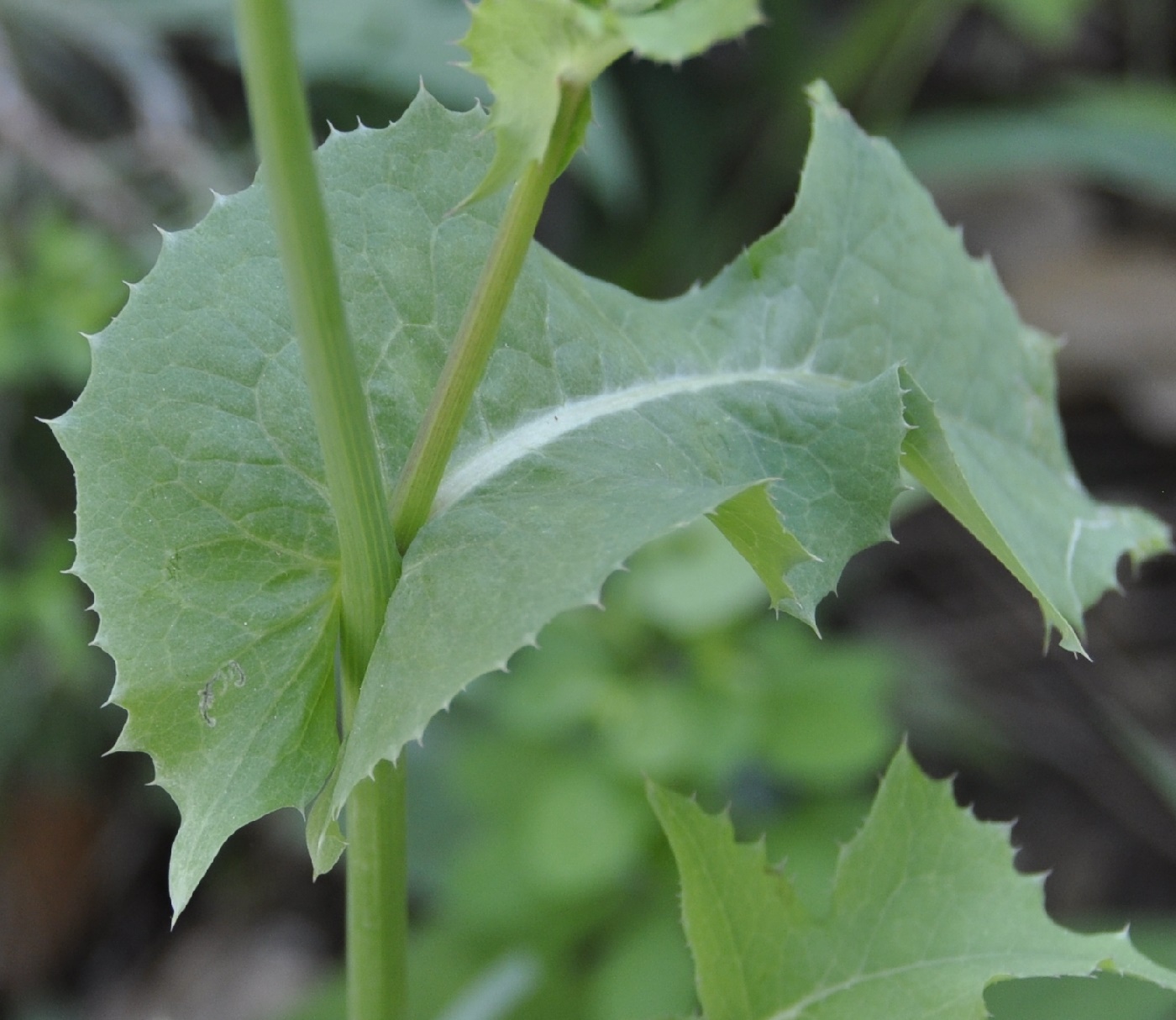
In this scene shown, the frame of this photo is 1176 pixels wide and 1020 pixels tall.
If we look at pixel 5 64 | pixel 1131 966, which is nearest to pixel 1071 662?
pixel 1131 966

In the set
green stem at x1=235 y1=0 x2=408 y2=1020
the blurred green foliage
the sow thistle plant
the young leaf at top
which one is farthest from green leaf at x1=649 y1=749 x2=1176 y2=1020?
the blurred green foliage

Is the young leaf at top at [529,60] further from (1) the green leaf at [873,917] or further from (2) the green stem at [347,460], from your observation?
(1) the green leaf at [873,917]

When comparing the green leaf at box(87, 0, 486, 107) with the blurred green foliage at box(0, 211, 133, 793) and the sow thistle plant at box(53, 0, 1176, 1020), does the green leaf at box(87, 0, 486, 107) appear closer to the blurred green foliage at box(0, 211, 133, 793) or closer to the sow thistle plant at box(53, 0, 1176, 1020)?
the blurred green foliage at box(0, 211, 133, 793)

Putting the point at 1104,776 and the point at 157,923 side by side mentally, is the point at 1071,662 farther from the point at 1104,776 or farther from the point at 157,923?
the point at 157,923

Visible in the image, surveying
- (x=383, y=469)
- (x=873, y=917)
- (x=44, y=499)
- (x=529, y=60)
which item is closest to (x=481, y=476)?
(x=383, y=469)

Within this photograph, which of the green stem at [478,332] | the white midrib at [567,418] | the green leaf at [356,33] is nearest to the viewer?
the green stem at [478,332]

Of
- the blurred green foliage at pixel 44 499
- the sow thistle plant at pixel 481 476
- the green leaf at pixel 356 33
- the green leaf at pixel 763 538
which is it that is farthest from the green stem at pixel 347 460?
the green leaf at pixel 356 33

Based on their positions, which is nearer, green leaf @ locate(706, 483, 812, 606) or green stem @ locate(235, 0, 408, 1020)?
green stem @ locate(235, 0, 408, 1020)
